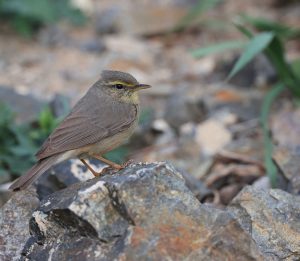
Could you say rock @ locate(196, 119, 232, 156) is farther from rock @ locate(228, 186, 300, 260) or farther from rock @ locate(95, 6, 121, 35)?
rock @ locate(95, 6, 121, 35)

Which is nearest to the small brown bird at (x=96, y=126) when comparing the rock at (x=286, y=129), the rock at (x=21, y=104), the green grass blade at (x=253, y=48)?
the green grass blade at (x=253, y=48)

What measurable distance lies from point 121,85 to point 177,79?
4.06 metres

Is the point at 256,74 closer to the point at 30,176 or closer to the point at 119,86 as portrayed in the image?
the point at 119,86

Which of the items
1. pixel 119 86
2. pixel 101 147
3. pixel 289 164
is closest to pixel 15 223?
pixel 101 147

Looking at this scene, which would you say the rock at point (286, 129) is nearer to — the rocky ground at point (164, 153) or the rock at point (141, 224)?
the rocky ground at point (164, 153)

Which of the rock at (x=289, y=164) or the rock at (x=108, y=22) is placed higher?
the rock at (x=108, y=22)

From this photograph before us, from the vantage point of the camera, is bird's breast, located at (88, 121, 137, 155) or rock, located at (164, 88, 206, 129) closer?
bird's breast, located at (88, 121, 137, 155)

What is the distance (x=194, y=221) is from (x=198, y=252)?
218 mm

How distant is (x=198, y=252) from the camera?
4258 mm

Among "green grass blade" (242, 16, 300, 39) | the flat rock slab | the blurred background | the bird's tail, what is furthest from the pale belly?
"green grass blade" (242, 16, 300, 39)

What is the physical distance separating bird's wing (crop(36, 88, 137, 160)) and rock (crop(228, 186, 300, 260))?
1.30m

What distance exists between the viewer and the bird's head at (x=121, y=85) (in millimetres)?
6375

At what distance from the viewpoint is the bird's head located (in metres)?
6.38

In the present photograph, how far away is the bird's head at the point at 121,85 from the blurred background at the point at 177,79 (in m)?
0.94
